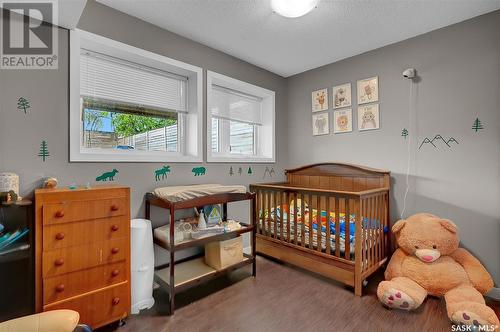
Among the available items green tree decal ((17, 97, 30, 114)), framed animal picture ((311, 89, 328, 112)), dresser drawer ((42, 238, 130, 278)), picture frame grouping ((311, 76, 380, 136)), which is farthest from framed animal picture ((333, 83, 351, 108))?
green tree decal ((17, 97, 30, 114))

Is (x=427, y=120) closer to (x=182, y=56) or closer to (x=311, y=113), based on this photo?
(x=311, y=113)

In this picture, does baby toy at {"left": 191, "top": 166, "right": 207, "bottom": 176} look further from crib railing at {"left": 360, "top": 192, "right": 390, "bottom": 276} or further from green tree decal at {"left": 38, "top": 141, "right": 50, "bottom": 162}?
crib railing at {"left": 360, "top": 192, "right": 390, "bottom": 276}

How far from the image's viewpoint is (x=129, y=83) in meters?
2.15

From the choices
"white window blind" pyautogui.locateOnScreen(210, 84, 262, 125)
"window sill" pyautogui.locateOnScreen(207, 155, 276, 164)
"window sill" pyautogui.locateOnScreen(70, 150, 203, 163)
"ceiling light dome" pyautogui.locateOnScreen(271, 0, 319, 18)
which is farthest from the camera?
"white window blind" pyautogui.locateOnScreen(210, 84, 262, 125)

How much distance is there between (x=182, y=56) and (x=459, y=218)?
2966 mm

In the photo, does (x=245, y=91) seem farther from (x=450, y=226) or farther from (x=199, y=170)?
(x=450, y=226)

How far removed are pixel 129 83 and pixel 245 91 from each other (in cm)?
136

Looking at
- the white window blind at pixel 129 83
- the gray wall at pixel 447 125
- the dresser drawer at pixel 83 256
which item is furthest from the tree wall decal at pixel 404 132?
the dresser drawer at pixel 83 256

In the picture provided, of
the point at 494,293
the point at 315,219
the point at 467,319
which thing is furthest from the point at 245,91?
the point at 494,293

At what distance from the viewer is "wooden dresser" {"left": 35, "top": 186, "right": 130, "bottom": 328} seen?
4.42 ft

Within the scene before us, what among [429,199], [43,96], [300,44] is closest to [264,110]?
[300,44]

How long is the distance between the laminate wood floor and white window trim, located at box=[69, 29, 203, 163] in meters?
1.18

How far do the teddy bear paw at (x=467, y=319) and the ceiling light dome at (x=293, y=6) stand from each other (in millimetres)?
2241

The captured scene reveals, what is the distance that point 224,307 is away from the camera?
1821 millimetres
